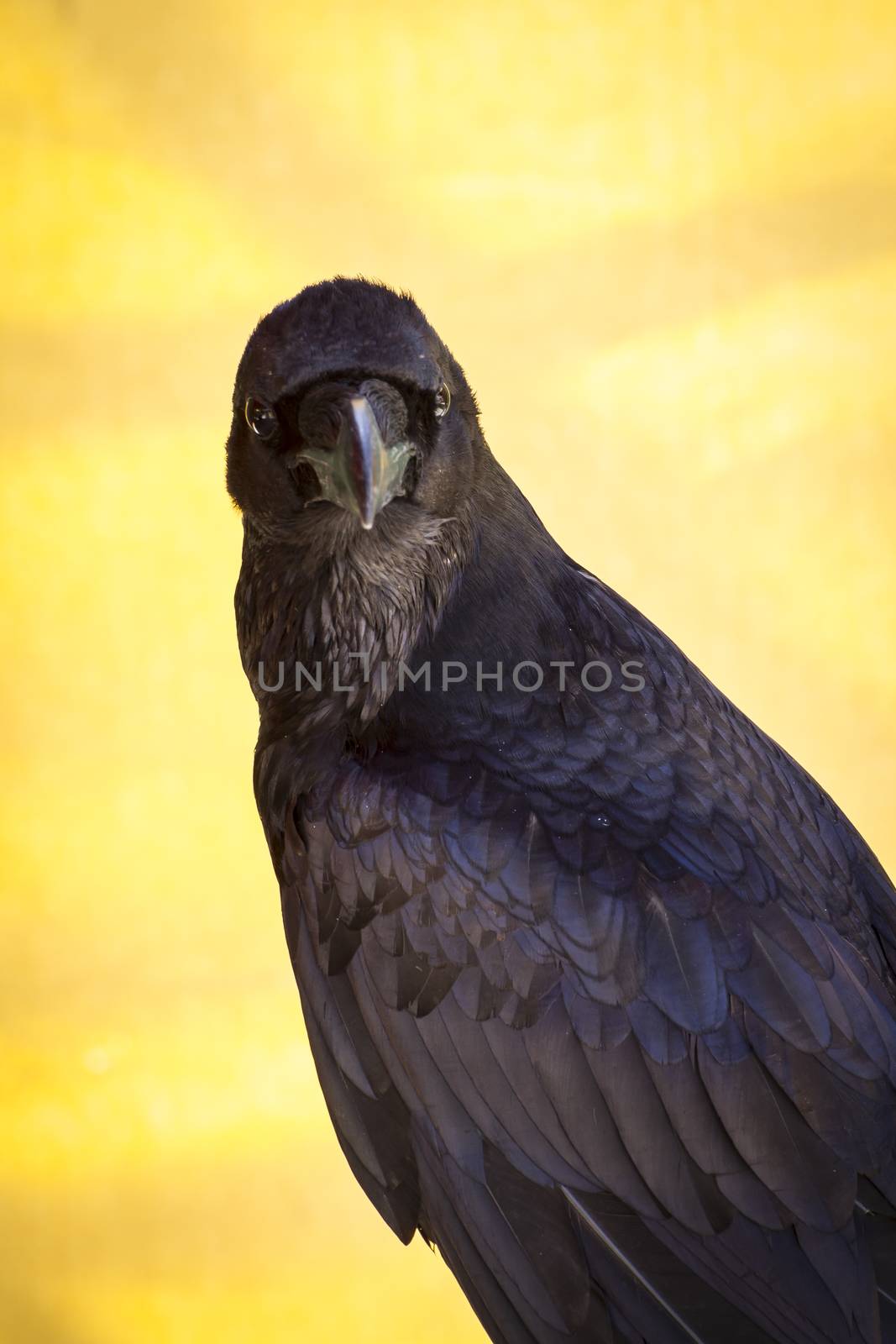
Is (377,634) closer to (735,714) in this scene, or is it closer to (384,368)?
(384,368)

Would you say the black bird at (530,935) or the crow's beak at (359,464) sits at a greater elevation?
the crow's beak at (359,464)

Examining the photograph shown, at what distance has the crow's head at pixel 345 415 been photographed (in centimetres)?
122

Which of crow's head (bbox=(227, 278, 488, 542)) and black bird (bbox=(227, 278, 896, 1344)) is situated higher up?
crow's head (bbox=(227, 278, 488, 542))

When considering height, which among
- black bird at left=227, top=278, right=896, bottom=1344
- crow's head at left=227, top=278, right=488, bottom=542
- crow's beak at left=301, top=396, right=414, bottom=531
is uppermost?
crow's head at left=227, top=278, right=488, bottom=542

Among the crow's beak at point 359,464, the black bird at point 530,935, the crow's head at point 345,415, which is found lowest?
the black bird at point 530,935

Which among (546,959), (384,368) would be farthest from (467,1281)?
(384,368)

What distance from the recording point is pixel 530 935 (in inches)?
49.6

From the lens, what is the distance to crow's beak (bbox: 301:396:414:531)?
3.92ft

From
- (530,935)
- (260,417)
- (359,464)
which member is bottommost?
(530,935)

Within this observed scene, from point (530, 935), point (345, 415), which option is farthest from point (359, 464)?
point (530, 935)

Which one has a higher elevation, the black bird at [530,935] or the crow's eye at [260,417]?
the crow's eye at [260,417]

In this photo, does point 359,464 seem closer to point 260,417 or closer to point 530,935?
point 260,417

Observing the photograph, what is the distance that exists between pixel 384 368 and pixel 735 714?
1.83 ft

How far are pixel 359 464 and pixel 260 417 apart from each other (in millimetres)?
146
